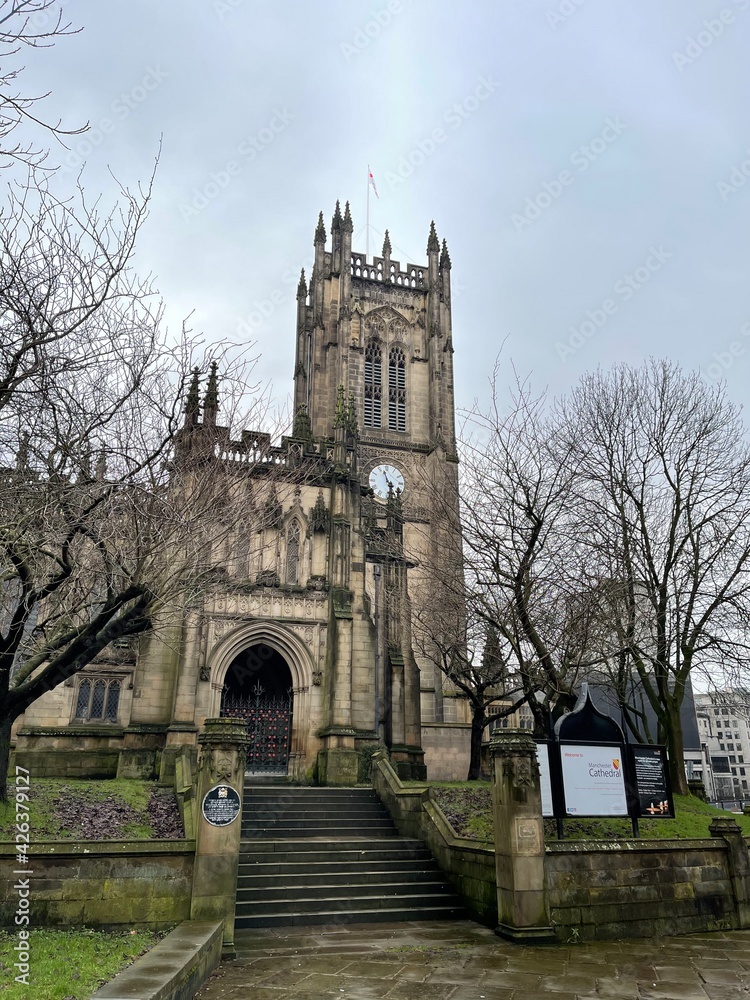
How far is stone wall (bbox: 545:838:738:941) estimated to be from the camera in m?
10.8

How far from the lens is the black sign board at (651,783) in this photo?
1280 cm

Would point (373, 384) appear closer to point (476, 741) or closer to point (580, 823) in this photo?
point (476, 741)

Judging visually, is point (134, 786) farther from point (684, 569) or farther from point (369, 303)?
point (369, 303)

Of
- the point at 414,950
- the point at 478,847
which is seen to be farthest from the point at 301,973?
the point at 478,847

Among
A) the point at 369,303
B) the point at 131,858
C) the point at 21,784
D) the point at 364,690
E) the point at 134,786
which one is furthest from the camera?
the point at 369,303

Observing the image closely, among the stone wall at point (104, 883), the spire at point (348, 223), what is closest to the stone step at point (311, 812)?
the stone wall at point (104, 883)

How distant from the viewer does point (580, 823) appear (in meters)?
15.5

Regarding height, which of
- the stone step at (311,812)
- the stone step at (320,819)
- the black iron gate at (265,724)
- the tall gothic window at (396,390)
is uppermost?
the tall gothic window at (396,390)

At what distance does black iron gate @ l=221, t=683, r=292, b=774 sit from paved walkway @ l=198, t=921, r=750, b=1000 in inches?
425

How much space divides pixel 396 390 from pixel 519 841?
4245 cm

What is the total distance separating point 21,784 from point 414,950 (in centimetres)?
910

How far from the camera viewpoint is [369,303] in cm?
5319

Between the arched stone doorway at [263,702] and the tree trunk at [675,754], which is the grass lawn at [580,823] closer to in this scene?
the tree trunk at [675,754]

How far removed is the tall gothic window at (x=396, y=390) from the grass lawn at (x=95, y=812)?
117 feet
